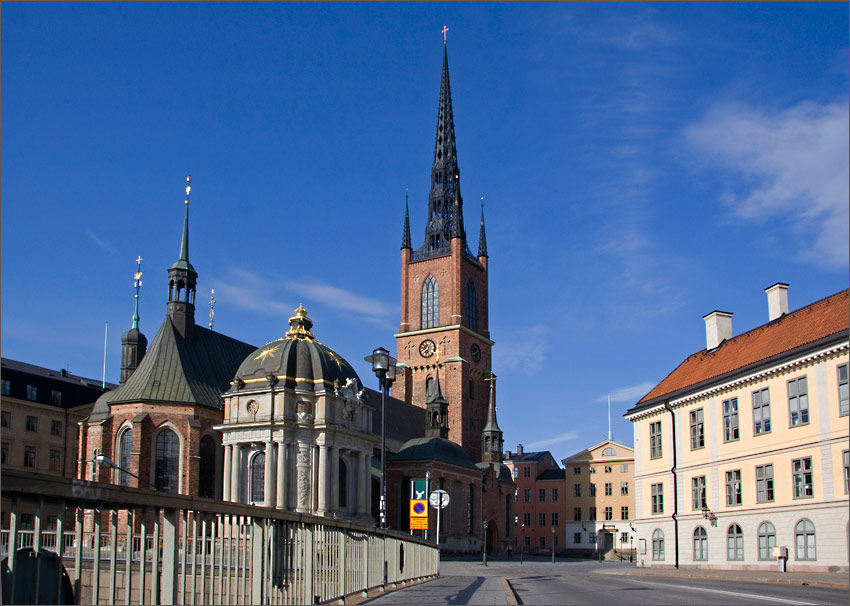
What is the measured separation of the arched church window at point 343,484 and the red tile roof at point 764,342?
22.9 meters

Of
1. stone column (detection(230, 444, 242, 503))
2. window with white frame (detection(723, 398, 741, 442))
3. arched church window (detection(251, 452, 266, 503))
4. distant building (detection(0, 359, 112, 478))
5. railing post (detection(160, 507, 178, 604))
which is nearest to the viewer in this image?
railing post (detection(160, 507, 178, 604))

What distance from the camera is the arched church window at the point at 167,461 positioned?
204 feet

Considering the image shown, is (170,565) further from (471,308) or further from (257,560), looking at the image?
(471,308)

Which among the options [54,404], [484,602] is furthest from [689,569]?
[54,404]

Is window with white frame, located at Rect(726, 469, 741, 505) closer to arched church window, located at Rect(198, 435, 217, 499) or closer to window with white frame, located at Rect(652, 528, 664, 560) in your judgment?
window with white frame, located at Rect(652, 528, 664, 560)

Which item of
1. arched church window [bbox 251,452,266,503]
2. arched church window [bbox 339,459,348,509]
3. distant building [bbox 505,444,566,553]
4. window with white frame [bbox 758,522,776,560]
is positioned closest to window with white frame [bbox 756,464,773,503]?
window with white frame [bbox 758,522,776,560]

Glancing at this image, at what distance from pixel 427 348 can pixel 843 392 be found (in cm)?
7327

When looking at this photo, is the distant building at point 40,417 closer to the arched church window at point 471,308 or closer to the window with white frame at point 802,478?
the arched church window at point 471,308

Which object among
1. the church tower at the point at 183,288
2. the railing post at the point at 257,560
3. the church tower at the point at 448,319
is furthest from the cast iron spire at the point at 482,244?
the railing post at the point at 257,560

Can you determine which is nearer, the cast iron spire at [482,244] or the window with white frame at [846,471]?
the window with white frame at [846,471]

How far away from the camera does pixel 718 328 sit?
161 ft

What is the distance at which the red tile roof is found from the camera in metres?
37.1

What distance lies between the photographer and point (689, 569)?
43.5 metres

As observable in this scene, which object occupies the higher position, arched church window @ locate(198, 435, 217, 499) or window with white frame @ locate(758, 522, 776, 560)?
arched church window @ locate(198, 435, 217, 499)
